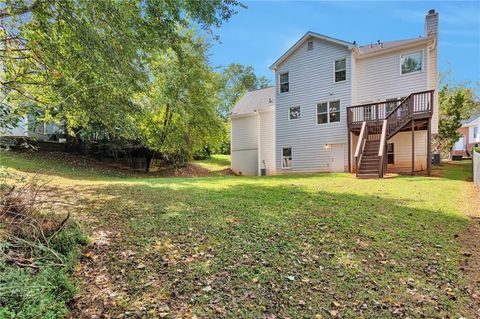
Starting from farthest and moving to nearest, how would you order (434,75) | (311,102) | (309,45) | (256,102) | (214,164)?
(214,164) → (256,102) → (311,102) → (309,45) → (434,75)

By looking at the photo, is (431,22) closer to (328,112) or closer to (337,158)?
(328,112)

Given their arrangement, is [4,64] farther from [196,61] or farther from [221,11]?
[196,61]

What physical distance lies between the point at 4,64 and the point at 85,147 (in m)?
13.3

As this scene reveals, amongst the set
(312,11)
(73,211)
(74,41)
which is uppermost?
(312,11)

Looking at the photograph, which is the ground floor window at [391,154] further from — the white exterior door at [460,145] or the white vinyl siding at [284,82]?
the white exterior door at [460,145]

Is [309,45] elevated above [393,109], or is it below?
above

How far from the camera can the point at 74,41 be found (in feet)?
15.7

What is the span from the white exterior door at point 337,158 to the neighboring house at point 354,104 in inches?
2.2

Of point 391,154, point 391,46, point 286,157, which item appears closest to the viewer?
point 391,46

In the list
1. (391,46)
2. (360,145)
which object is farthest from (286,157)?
(391,46)

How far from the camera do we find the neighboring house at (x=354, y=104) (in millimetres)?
13453

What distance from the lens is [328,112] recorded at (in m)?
16.4

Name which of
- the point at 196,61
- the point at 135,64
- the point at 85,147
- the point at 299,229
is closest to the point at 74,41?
the point at 135,64

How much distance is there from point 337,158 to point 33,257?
15356 millimetres
